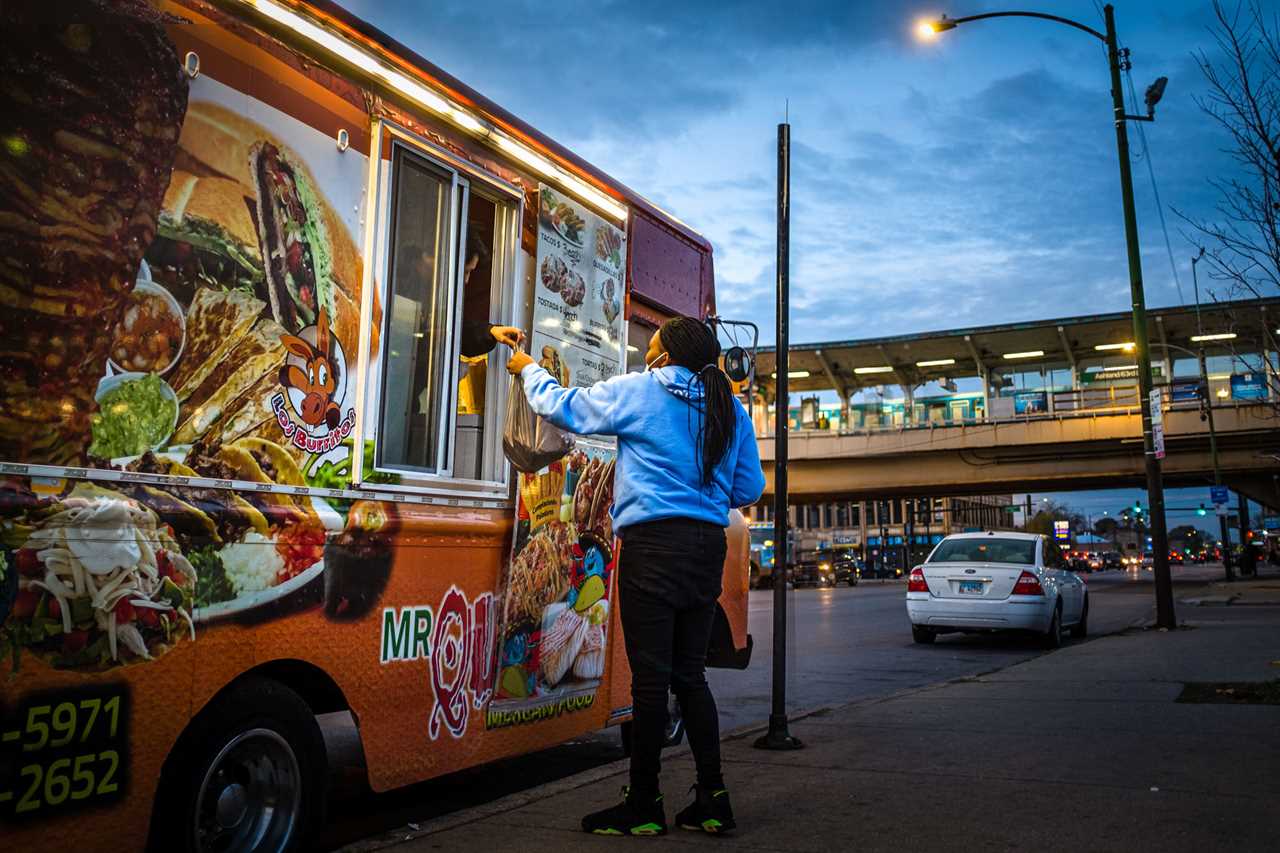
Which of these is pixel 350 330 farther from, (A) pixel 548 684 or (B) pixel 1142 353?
(B) pixel 1142 353

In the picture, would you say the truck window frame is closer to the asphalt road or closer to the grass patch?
the asphalt road

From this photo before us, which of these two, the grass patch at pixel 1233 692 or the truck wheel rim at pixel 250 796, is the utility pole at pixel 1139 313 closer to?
the grass patch at pixel 1233 692

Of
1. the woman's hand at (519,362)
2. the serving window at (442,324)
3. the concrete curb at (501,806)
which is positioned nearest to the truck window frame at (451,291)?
the serving window at (442,324)

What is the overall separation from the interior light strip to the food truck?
1 centimetres

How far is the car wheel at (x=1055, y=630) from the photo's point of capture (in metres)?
15.0

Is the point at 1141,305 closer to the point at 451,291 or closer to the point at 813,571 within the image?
the point at 451,291

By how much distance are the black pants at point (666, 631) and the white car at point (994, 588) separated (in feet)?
37.7

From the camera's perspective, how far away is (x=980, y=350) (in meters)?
53.7

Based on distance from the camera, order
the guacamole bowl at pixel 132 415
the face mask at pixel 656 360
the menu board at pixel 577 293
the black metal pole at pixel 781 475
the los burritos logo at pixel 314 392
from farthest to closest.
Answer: the black metal pole at pixel 781 475 → the menu board at pixel 577 293 → the face mask at pixel 656 360 → the los burritos logo at pixel 314 392 → the guacamole bowl at pixel 132 415

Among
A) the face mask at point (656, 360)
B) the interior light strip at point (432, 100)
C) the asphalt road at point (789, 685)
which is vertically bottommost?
the asphalt road at point (789, 685)

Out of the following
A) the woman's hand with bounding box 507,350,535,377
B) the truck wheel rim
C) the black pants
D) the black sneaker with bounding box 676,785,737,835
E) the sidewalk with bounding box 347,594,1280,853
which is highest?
the woman's hand with bounding box 507,350,535,377

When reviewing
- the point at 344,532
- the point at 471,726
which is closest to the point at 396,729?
the point at 471,726

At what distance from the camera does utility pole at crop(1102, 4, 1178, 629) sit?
54.3 feet

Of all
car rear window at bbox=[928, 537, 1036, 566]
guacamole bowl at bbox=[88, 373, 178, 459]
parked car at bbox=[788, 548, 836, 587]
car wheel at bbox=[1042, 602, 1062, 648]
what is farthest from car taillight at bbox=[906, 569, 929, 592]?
parked car at bbox=[788, 548, 836, 587]
